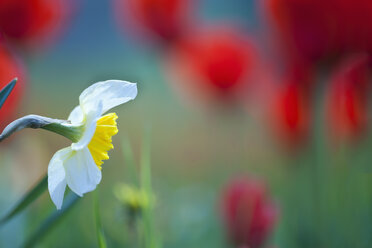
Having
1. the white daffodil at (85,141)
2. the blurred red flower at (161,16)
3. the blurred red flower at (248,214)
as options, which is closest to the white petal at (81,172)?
the white daffodil at (85,141)

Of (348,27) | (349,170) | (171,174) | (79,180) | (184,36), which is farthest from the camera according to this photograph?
(171,174)

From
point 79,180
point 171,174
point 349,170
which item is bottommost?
point 171,174

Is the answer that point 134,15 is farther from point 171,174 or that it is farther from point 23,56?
point 171,174

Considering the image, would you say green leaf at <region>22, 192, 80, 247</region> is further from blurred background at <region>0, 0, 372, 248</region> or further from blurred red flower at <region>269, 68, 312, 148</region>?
blurred red flower at <region>269, 68, 312, 148</region>

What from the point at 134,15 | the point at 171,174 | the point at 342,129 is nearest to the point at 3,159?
the point at 134,15

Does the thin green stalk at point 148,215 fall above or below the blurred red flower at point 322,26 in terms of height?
below

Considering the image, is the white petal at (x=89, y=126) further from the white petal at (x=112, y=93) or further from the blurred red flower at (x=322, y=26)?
the blurred red flower at (x=322, y=26)

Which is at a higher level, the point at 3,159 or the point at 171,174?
the point at 3,159

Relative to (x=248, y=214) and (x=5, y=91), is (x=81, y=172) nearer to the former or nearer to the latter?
(x=5, y=91)
